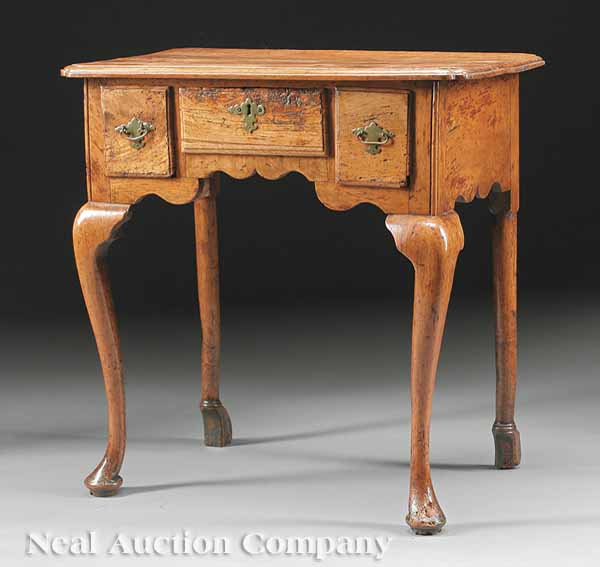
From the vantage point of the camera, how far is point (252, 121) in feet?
14.4

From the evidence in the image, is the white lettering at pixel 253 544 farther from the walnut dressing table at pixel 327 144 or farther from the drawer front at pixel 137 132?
the drawer front at pixel 137 132

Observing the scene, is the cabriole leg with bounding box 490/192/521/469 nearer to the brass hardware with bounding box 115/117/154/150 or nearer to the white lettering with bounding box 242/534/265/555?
the white lettering with bounding box 242/534/265/555

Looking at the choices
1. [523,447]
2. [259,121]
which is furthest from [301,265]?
[259,121]

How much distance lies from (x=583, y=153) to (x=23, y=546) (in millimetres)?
3671

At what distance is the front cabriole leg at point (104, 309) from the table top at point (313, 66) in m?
0.36

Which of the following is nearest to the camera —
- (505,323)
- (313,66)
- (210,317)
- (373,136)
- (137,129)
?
(373,136)

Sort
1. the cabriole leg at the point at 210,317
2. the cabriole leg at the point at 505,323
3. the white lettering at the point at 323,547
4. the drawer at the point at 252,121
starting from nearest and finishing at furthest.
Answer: the white lettering at the point at 323,547 → the drawer at the point at 252,121 → the cabriole leg at the point at 505,323 → the cabriole leg at the point at 210,317

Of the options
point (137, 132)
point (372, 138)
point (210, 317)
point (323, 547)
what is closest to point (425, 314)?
point (372, 138)

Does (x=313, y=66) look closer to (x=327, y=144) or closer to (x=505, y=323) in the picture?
(x=327, y=144)

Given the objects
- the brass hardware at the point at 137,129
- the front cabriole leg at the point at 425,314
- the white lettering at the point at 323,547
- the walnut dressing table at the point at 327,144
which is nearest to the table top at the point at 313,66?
the walnut dressing table at the point at 327,144

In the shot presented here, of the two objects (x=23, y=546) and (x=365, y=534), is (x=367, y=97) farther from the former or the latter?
(x=23, y=546)

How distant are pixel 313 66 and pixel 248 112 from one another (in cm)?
20

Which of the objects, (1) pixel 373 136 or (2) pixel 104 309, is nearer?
(1) pixel 373 136

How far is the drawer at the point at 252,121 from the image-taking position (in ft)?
14.2
